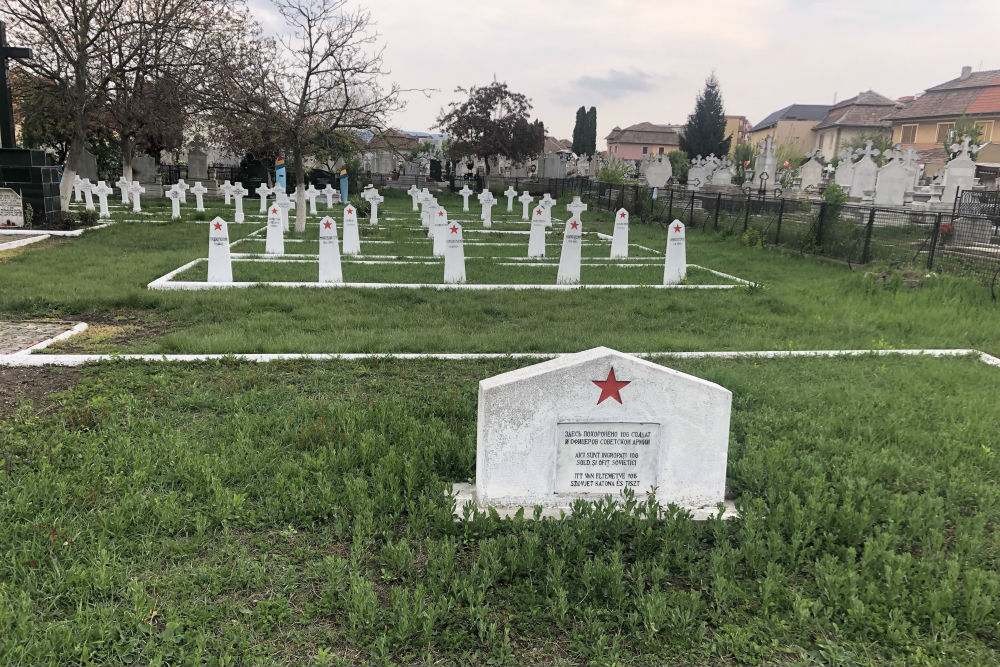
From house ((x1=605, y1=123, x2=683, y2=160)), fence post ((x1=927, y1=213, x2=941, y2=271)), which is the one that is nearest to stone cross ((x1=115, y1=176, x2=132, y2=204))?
fence post ((x1=927, y1=213, x2=941, y2=271))

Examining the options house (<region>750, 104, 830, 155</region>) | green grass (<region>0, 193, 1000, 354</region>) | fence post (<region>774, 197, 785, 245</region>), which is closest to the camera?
green grass (<region>0, 193, 1000, 354</region>)

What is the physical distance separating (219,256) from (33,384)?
16.3 ft

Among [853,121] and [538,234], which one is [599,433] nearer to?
[538,234]

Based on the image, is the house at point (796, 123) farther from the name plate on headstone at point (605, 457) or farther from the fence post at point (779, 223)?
the name plate on headstone at point (605, 457)

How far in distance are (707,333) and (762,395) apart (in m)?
2.48

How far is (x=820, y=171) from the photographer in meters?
32.8

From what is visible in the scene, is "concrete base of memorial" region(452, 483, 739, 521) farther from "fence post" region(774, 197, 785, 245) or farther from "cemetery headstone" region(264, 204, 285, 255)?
"fence post" region(774, 197, 785, 245)

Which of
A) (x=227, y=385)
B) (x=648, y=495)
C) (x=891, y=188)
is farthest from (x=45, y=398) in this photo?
(x=891, y=188)

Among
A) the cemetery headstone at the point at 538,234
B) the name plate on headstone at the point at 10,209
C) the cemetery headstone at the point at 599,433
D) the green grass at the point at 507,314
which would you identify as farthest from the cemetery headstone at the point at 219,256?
the name plate on headstone at the point at 10,209

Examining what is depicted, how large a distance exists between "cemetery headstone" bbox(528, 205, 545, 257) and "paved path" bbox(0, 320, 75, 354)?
8.80 m

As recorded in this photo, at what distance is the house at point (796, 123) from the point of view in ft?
284

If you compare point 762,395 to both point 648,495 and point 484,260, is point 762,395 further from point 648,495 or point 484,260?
point 484,260

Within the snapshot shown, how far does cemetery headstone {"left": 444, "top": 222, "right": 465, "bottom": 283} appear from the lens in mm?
10719

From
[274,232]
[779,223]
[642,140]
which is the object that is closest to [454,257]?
[274,232]
